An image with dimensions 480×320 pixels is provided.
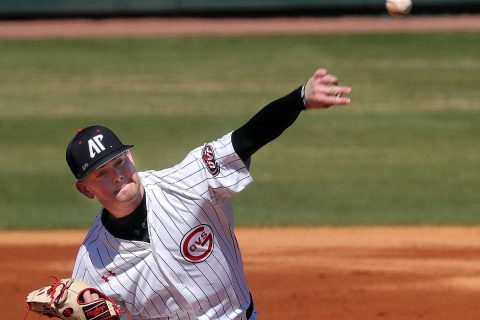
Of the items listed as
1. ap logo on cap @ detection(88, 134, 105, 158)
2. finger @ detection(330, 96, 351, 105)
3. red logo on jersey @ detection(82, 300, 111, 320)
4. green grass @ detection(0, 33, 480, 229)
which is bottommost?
A: green grass @ detection(0, 33, 480, 229)

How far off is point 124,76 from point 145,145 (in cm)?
386

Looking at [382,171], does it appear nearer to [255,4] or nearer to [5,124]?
[5,124]

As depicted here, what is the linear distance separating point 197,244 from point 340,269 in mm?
3648

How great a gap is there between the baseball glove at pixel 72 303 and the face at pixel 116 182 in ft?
1.25

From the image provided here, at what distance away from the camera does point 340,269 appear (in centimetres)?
817

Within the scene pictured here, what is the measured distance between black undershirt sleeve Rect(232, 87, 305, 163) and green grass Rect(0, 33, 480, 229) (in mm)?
5099

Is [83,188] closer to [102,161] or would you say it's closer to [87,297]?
[102,161]

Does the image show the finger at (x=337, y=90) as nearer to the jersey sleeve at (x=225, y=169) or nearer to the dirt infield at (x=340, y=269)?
the jersey sleeve at (x=225, y=169)

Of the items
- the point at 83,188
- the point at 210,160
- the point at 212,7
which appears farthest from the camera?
the point at 212,7

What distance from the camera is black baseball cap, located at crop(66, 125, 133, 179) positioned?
4539mm

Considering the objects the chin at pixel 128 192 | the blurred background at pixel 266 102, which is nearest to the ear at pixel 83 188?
the chin at pixel 128 192

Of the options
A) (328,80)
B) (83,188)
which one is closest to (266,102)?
(83,188)

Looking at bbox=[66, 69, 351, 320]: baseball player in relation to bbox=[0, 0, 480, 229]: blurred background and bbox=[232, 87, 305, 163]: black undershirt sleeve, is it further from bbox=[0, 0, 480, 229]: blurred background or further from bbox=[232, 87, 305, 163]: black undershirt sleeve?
bbox=[0, 0, 480, 229]: blurred background

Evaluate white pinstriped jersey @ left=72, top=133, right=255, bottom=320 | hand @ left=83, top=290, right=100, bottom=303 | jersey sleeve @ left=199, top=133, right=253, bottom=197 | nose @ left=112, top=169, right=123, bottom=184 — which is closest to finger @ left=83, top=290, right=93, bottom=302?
hand @ left=83, top=290, right=100, bottom=303
